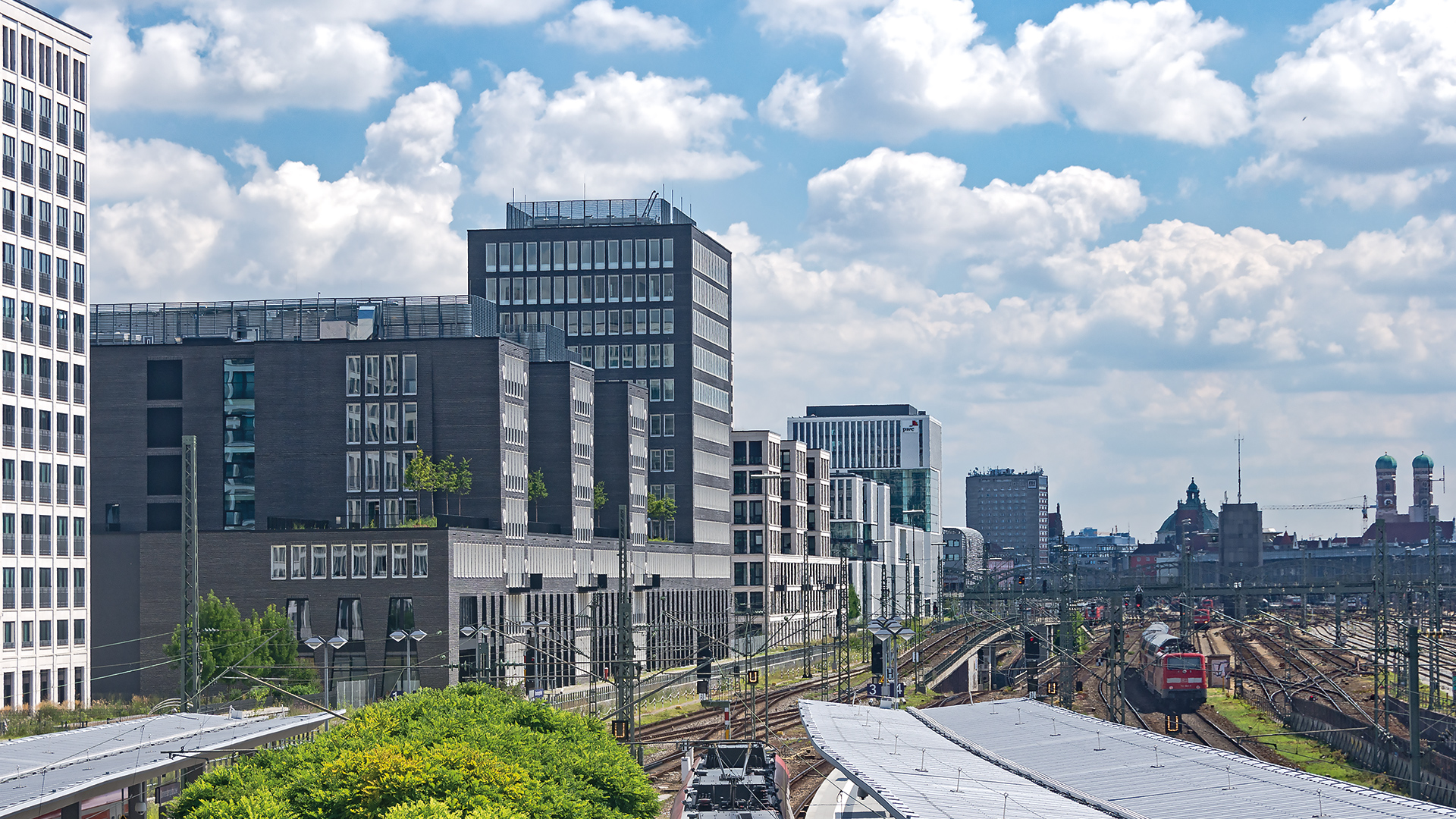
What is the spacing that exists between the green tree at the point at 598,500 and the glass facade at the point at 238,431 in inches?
1247

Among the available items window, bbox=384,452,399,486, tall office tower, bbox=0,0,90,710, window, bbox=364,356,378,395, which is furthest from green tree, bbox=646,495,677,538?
tall office tower, bbox=0,0,90,710

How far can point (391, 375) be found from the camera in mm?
119375

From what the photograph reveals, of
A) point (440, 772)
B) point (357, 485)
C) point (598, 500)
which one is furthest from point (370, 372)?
point (440, 772)

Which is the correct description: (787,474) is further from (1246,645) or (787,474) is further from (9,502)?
(9,502)

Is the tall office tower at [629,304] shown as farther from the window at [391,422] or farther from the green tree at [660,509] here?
the window at [391,422]

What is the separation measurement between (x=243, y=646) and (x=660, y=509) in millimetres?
65717

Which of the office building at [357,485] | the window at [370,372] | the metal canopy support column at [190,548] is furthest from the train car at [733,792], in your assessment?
the window at [370,372]

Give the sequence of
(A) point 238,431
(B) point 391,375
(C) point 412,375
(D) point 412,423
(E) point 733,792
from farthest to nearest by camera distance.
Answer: (A) point 238,431, (B) point 391,375, (D) point 412,423, (C) point 412,375, (E) point 733,792

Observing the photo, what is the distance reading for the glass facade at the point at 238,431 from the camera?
120 meters

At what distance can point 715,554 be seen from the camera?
16962cm

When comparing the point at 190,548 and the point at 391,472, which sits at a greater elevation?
the point at 391,472

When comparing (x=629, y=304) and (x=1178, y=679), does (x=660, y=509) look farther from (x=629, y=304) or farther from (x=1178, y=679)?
(x=1178, y=679)

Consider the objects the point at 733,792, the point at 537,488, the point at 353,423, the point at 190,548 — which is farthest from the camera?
the point at 537,488

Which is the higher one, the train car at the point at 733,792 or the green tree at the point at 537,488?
the green tree at the point at 537,488
